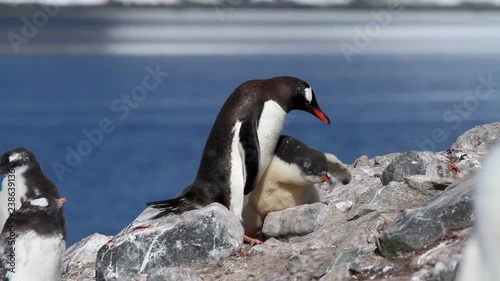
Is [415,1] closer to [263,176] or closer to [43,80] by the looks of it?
[43,80]

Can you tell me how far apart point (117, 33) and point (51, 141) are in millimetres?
58073

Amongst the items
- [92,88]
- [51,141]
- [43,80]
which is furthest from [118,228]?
[43,80]

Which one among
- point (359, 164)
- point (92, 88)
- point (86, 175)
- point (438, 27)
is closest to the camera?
point (359, 164)

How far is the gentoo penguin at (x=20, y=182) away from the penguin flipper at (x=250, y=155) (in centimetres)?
107

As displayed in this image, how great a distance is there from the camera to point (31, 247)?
170 inches

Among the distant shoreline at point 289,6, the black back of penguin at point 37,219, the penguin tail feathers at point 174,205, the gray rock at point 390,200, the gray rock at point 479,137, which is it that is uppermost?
the distant shoreline at point 289,6

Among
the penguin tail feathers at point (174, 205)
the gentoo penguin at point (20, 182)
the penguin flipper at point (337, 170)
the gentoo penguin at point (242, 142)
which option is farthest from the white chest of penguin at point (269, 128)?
the gentoo penguin at point (20, 182)

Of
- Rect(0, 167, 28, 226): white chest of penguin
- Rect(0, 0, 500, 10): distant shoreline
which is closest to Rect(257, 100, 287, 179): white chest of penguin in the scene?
Rect(0, 167, 28, 226): white chest of penguin

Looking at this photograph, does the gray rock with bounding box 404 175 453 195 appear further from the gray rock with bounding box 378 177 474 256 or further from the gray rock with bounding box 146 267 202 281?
the gray rock with bounding box 146 267 202 281

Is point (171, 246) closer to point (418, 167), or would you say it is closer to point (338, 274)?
point (338, 274)

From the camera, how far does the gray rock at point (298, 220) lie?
14.3ft

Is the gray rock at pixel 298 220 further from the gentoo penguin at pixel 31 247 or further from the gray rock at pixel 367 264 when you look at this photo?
the gentoo penguin at pixel 31 247

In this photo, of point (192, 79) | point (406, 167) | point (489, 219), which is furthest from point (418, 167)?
point (192, 79)

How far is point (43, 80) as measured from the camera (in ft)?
143
